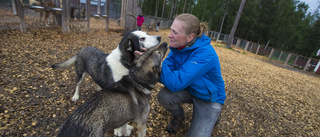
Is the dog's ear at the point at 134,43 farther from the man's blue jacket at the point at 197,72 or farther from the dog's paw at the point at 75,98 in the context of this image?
the dog's paw at the point at 75,98

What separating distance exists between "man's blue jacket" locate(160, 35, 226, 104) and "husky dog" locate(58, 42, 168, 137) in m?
0.25

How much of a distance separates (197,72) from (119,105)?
4.01 feet

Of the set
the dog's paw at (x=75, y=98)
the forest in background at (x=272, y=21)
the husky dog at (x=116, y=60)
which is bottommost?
the dog's paw at (x=75, y=98)

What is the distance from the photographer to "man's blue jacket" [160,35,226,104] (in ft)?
6.81

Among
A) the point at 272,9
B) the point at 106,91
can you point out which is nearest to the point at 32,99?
the point at 106,91

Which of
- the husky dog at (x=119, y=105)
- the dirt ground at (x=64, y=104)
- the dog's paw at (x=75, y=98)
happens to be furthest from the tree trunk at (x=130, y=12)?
the husky dog at (x=119, y=105)

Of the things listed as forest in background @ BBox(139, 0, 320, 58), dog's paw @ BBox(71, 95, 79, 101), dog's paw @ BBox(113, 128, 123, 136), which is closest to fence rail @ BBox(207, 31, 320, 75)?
forest in background @ BBox(139, 0, 320, 58)

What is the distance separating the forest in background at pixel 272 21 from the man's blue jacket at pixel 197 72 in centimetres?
3562

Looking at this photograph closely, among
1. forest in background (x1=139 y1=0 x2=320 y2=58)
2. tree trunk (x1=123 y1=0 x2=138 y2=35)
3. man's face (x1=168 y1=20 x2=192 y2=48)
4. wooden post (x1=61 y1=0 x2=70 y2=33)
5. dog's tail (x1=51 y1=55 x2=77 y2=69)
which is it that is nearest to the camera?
man's face (x1=168 y1=20 x2=192 y2=48)

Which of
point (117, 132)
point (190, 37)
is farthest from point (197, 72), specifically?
point (117, 132)

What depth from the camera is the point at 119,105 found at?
1871 mm

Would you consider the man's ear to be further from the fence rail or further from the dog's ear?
the fence rail

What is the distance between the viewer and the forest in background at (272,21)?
34156 mm

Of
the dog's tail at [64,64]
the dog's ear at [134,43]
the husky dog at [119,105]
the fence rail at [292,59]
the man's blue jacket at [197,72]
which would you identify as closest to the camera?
the husky dog at [119,105]
